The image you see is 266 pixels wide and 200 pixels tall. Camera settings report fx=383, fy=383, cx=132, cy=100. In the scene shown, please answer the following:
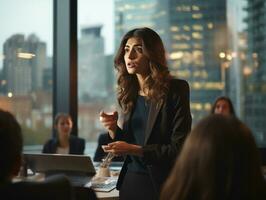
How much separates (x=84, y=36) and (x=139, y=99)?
3358mm

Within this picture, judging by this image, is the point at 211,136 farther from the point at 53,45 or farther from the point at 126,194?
the point at 53,45

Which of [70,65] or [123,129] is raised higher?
[70,65]

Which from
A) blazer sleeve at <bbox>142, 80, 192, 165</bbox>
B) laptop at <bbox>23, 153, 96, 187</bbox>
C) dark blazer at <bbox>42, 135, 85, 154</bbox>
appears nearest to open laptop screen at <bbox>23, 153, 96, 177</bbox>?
laptop at <bbox>23, 153, 96, 187</bbox>

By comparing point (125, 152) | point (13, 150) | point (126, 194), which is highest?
point (13, 150)

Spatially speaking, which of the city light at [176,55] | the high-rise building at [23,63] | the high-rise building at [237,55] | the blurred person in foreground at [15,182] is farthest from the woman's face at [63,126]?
the blurred person in foreground at [15,182]

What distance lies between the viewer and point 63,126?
4266 mm

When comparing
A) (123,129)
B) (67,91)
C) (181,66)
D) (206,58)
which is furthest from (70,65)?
(123,129)

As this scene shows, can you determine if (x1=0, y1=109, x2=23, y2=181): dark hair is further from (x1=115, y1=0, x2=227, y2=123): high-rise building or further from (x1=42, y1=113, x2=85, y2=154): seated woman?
(x1=115, y1=0, x2=227, y2=123): high-rise building

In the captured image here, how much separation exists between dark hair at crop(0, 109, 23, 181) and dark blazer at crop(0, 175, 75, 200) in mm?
51

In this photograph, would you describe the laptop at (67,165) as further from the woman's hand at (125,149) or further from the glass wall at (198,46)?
the glass wall at (198,46)

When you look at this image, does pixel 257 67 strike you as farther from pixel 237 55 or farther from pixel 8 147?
pixel 8 147

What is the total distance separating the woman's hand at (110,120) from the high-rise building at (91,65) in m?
3.20

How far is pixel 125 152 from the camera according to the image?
1.65m

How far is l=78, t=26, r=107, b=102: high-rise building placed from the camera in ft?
16.5
